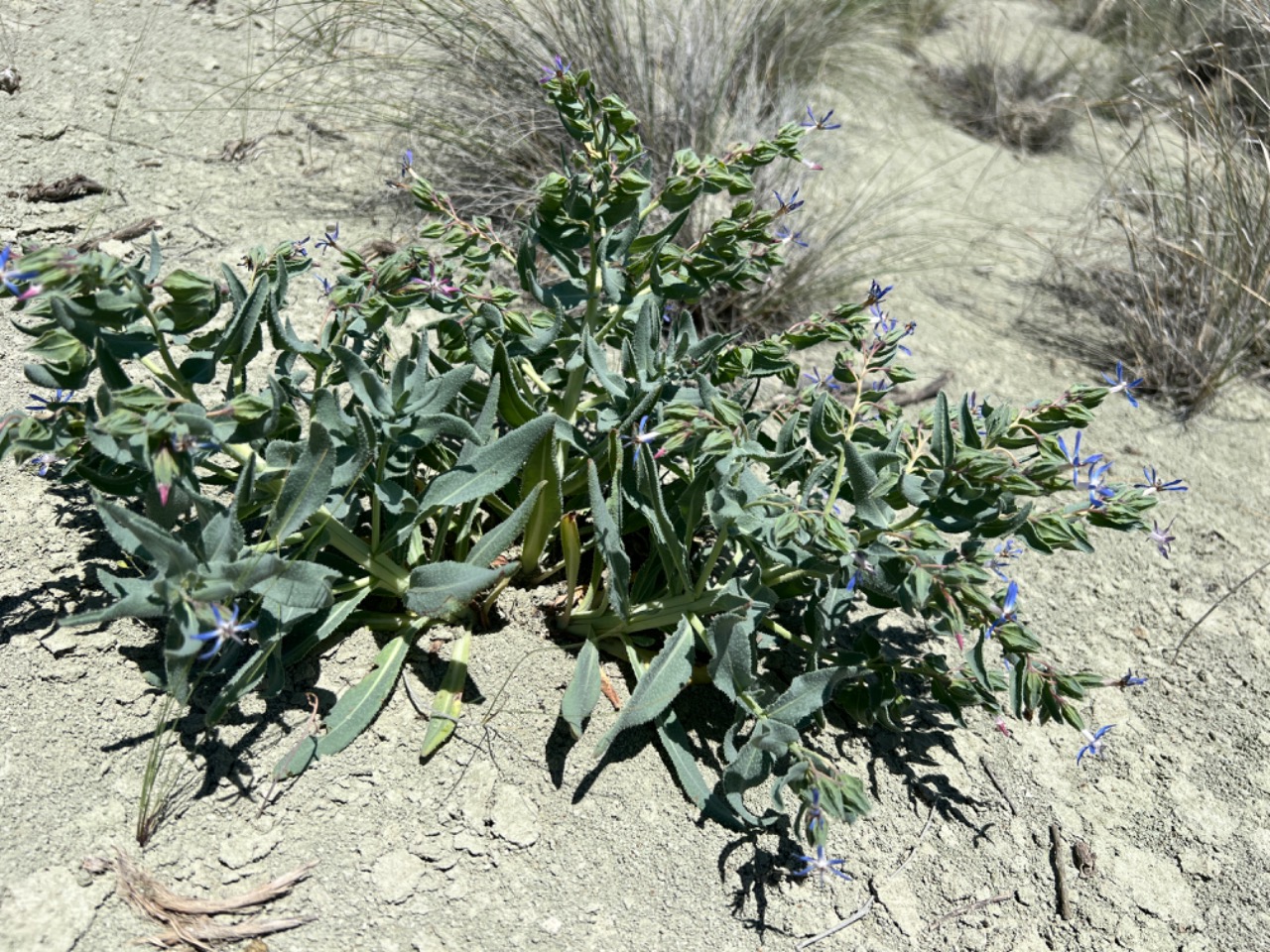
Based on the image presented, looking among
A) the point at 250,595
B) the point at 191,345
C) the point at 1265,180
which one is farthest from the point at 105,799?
the point at 1265,180

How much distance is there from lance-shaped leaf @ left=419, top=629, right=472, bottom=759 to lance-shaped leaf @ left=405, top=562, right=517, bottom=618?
0.78ft

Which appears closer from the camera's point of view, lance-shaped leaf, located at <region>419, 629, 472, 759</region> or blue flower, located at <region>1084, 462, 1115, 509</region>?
blue flower, located at <region>1084, 462, 1115, 509</region>

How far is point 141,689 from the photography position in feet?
6.44

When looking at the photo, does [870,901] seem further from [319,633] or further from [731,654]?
[319,633]

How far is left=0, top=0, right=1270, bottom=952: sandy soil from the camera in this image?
1.81 meters

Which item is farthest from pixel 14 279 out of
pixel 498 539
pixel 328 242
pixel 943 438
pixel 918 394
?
pixel 918 394

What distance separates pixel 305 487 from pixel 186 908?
2.21 ft

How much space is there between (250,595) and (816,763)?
1.01 meters

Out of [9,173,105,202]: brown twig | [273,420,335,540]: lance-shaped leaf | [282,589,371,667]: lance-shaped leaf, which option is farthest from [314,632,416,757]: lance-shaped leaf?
[9,173,105,202]: brown twig

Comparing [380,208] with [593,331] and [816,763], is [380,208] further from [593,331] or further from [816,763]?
[816,763]

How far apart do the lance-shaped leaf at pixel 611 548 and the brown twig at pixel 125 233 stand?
178cm

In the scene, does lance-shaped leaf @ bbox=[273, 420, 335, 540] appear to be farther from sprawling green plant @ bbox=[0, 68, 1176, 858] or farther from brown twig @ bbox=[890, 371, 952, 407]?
brown twig @ bbox=[890, 371, 952, 407]

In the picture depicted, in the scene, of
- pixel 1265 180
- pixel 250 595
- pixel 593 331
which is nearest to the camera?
pixel 250 595

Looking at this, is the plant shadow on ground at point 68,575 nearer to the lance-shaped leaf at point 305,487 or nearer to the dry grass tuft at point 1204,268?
the lance-shaped leaf at point 305,487
